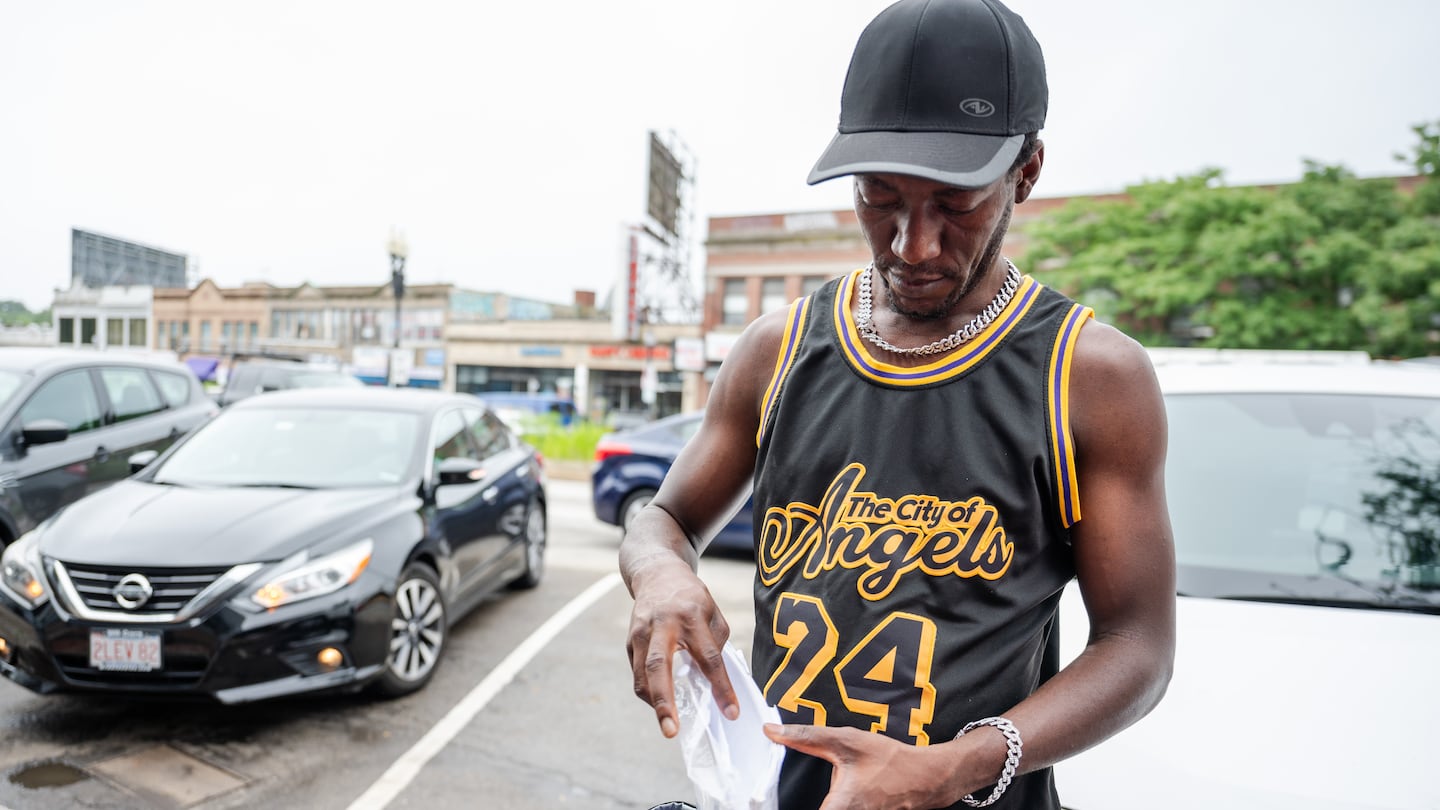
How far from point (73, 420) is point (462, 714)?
3851 millimetres

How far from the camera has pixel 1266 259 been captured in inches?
822

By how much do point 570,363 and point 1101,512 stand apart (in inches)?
1544

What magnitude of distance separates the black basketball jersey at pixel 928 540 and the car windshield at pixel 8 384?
623 centimetres

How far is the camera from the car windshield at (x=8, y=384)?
17.7ft

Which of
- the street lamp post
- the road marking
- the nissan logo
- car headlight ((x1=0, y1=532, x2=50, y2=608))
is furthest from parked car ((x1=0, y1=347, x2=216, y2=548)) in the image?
the street lamp post

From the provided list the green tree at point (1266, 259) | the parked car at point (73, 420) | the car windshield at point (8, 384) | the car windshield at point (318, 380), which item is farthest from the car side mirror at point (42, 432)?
the green tree at point (1266, 259)

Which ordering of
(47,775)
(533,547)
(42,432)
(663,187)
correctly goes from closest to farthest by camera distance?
(47,775), (42,432), (533,547), (663,187)

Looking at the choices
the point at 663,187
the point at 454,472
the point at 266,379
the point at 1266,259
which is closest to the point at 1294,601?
the point at 454,472

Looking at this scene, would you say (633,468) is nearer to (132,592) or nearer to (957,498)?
(132,592)

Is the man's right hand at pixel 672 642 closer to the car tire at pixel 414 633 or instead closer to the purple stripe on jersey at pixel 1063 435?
the purple stripe on jersey at pixel 1063 435

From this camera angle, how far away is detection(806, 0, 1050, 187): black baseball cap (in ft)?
3.44

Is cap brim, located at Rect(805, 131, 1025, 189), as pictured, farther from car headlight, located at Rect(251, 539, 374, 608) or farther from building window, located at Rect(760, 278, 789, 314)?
building window, located at Rect(760, 278, 789, 314)

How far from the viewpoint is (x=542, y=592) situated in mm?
6590

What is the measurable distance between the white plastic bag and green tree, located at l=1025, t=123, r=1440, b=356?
2258cm
